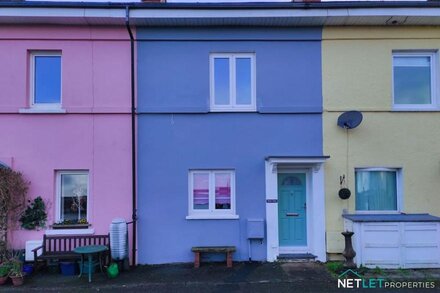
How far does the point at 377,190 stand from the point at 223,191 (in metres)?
3.75

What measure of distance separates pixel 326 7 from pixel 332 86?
1819mm

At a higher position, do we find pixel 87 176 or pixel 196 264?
pixel 87 176

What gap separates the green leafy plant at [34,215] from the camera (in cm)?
800

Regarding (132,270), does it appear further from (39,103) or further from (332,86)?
(332,86)

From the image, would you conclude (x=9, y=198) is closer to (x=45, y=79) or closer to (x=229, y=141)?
(x=45, y=79)

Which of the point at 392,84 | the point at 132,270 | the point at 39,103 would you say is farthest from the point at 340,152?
the point at 39,103

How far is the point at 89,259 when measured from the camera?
23.2ft

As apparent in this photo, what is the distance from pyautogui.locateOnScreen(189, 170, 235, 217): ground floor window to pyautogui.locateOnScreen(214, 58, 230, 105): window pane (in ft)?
5.79

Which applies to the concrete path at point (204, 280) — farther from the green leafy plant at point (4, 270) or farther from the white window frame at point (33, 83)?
the white window frame at point (33, 83)

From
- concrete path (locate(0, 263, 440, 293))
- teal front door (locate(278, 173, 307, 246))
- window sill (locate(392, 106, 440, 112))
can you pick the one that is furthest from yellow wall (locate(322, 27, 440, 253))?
concrete path (locate(0, 263, 440, 293))

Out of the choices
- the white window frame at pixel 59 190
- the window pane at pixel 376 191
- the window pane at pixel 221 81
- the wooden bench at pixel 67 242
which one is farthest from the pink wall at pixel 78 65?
the window pane at pixel 376 191

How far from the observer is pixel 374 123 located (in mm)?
8367

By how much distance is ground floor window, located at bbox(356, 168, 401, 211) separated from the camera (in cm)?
845
